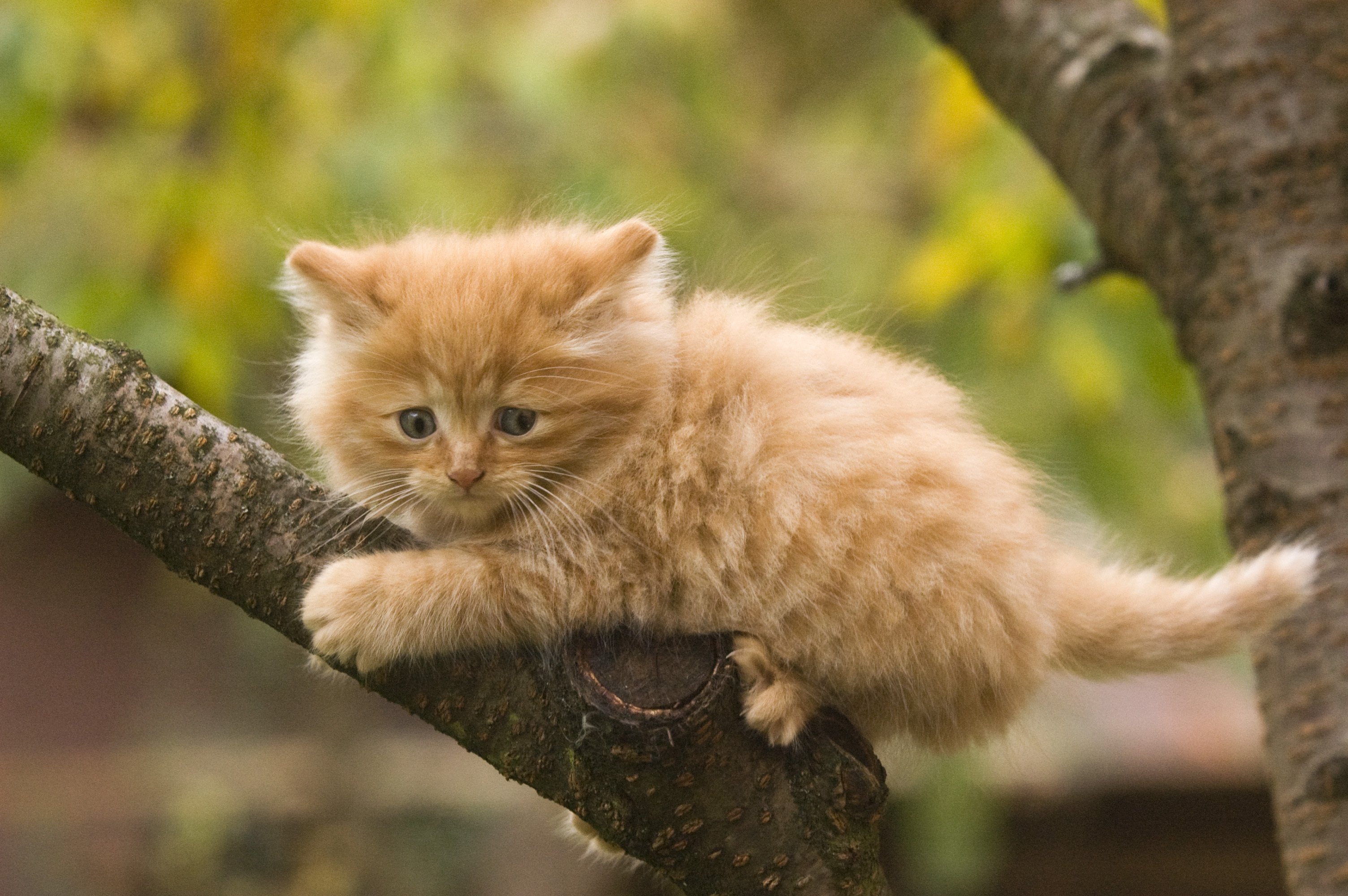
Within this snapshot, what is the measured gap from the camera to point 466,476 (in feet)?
7.26

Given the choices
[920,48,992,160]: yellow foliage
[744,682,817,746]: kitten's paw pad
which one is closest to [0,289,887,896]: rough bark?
[744,682,817,746]: kitten's paw pad

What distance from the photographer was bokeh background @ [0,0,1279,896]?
11.6 feet

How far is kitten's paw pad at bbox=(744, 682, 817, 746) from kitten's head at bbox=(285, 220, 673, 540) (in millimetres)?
558

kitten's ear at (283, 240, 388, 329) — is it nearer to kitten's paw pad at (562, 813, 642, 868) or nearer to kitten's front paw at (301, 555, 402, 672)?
kitten's front paw at (301, 555, 402, 672)

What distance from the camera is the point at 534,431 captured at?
2283 mm

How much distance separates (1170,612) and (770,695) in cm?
100

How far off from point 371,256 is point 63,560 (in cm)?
436

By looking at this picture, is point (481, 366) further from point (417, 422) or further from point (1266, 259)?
point (1266, 259)

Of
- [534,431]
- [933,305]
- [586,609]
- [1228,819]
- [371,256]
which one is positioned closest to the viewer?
[586,609]

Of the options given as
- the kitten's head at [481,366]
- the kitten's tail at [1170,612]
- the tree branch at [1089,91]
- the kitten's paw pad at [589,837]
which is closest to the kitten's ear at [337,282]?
the kitten's head at [481,366]

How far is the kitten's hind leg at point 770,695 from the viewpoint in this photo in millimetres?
1906

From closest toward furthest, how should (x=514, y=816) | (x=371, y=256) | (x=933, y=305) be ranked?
(x=371, y=256)
(x=933, y=305)
(x=514, y=816)

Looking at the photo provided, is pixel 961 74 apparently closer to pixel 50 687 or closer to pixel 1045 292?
pixel 1045 292

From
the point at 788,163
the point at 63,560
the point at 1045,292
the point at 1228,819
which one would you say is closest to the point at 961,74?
the point at 1045,292
